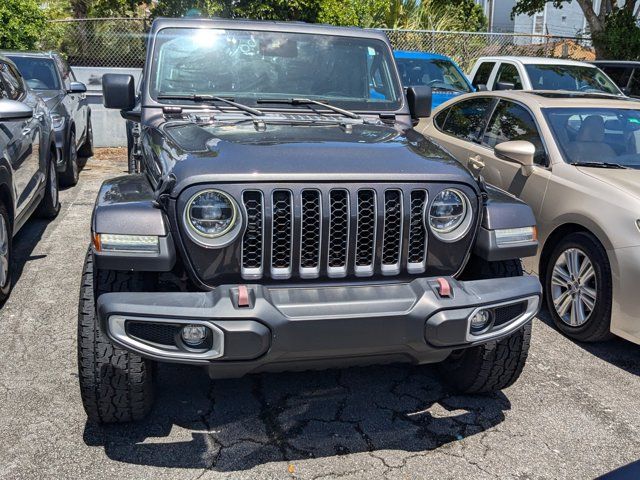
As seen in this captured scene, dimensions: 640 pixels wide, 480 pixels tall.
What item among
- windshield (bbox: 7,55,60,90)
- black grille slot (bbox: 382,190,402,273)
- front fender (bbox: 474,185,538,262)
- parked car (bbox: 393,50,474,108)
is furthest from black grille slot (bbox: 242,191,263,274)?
parked car (bbox: 393,50,474,108)

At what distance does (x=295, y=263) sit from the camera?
115 inches

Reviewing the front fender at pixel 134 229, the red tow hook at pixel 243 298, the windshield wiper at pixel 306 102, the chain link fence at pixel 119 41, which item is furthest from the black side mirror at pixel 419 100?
the chain link fence at pixel 119 41

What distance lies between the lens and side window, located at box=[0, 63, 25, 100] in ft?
19.3

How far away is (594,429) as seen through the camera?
11.5 feet

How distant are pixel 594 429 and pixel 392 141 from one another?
183cm

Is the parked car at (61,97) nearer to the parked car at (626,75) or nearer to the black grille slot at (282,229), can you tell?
the black grille slot at (282,229)

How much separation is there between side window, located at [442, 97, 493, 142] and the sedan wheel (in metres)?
1.79

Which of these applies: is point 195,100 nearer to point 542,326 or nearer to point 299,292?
point 299,292

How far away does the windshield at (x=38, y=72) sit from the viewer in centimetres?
896

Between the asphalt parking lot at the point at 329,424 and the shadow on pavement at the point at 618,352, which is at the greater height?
the asphalt parking lot at the point at 329,424

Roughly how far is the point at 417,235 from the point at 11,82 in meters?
4.64

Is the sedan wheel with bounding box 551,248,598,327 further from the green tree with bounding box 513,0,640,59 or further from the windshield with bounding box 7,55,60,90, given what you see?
the green tree with bounding box 513,0,640,59

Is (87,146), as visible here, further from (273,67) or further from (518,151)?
(518,151)

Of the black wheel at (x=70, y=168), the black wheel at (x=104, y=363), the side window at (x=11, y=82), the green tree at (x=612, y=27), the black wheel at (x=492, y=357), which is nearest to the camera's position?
the black wheel at (x=104, y=363)
